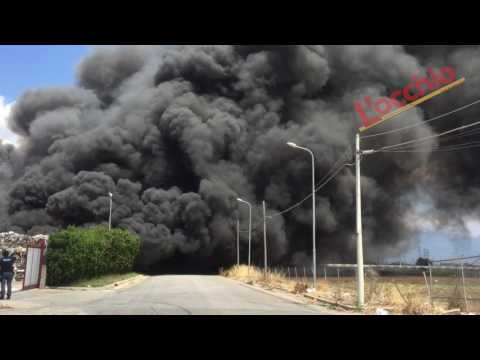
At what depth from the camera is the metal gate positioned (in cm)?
2250

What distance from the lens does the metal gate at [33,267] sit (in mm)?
22500

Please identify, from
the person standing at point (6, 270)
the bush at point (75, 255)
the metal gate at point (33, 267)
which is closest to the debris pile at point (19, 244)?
the bush at point (75, 255)

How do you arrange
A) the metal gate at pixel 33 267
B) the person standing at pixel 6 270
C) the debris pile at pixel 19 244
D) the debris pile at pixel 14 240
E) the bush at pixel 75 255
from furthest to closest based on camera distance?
the debris pile at pixel 14 240 → the debris pile at pixel 19 244 → the bush at pixel 75 255 → the metal gate at pixel 33 267 → the person standing at pixel 6 270

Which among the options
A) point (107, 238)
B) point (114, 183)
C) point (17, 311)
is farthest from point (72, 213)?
point (17, 311)

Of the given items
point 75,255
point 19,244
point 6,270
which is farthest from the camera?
point 19,244

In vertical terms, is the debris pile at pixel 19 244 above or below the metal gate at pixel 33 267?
above

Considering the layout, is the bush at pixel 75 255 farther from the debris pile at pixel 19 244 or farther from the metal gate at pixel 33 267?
the debris pile at pixel 19 244

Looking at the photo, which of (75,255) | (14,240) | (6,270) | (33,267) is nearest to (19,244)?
(14,240)

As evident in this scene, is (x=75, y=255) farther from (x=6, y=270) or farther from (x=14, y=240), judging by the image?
(x=6, y=270)

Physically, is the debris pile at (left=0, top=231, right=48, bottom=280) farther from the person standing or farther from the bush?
the person standing

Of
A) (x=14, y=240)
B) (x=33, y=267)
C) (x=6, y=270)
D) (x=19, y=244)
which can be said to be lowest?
(x=6, y=270)

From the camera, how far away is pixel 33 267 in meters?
23.4
